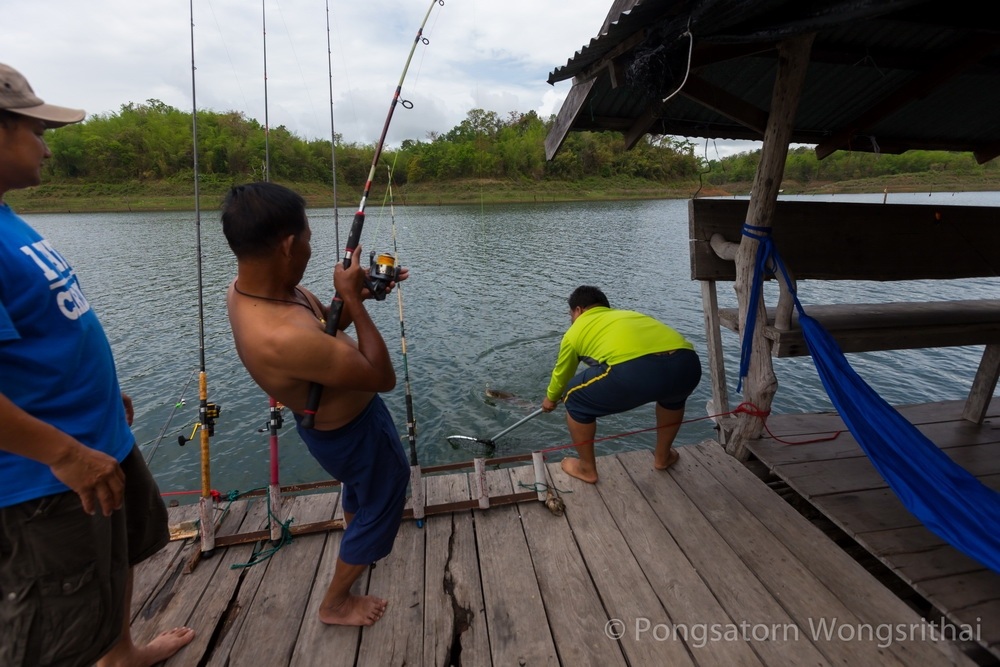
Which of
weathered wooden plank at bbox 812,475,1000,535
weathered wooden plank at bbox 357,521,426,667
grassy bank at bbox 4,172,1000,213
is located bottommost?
weathered wooden plank at bbox 357,521,426,667

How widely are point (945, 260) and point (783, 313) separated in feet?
7.29

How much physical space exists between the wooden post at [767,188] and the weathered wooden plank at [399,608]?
242 cm

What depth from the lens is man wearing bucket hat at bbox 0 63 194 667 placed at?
1.34 m

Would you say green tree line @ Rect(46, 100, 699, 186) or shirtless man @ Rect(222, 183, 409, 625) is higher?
Result: green tree line @ Rect(46, 100, 699, 186)

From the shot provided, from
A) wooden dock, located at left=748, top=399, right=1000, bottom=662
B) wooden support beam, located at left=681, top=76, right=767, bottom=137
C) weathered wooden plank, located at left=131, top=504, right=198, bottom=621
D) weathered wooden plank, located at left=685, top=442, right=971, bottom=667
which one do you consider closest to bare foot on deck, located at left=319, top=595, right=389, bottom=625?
weathered wooden plank, located at left=131, top=504, right=198, bottom=621

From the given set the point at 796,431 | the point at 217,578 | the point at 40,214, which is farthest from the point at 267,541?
the point at 40,214

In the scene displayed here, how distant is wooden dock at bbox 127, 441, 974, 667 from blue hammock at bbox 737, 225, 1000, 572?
415 millimetres

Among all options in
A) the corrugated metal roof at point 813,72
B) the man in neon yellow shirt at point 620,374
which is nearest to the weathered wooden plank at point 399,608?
the man in neon yellow shirt at point 620,374

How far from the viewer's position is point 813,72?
367cm

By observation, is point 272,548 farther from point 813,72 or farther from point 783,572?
point 813,72

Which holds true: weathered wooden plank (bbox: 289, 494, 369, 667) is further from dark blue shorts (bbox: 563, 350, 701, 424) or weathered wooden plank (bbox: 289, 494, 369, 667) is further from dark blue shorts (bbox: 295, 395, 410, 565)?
dark blue shorts (bbox: 563, 350, 701, 424)

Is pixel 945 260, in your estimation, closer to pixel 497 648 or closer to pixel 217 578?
pixel 497 648

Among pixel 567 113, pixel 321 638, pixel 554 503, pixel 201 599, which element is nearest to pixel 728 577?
pixel 554 503

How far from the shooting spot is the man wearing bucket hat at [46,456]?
1339 millimetres
